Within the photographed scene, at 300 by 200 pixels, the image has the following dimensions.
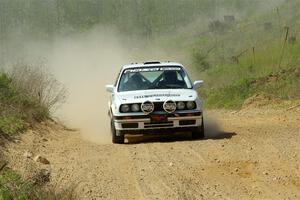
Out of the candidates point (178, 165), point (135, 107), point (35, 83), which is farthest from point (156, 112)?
point (35, 83)

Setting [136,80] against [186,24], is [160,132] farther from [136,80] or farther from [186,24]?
[186,24]

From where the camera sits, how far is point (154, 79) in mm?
13945

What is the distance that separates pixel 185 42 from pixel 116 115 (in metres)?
60.3

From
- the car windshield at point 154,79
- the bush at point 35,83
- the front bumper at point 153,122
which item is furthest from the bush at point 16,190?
the bush at point 35,83

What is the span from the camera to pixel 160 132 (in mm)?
12430

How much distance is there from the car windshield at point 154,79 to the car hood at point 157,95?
46cm

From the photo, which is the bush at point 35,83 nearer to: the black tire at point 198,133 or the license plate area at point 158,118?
the license plate area at point 158,118

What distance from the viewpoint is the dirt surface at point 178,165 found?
26.3ft

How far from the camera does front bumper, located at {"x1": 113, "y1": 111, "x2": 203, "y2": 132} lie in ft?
40.2

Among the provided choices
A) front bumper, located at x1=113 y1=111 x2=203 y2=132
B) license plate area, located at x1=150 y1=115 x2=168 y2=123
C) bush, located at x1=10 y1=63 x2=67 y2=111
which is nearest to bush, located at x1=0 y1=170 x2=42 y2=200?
front bumper, located at x1=113 y1=111 x2=203 y2=132

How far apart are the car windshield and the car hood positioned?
46 cm

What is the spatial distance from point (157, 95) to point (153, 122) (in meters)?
0.64

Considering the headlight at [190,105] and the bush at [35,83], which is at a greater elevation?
the headlight at [190,105]

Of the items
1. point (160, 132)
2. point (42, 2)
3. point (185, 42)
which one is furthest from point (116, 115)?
point (42, 2)
